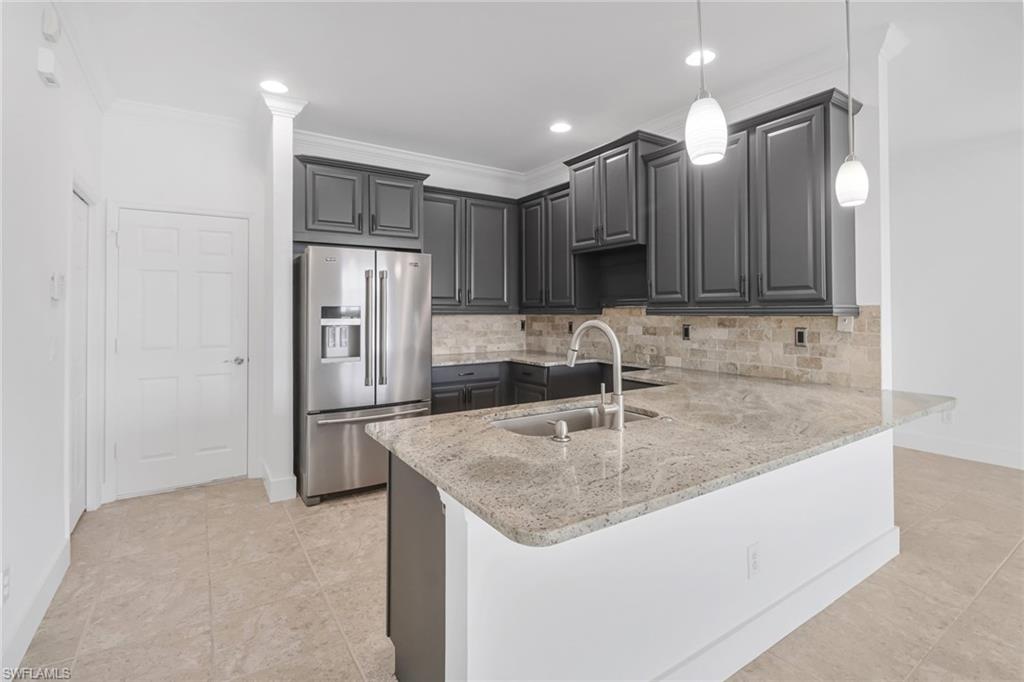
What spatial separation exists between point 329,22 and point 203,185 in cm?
180

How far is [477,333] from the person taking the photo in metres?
4.88

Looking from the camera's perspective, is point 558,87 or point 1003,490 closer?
point 558,87

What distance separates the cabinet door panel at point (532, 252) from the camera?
450 cm

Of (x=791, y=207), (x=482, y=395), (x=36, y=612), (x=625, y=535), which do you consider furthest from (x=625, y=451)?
(x=482, y=395)

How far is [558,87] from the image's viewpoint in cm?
315

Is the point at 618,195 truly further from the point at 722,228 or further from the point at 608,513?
the point at 608,513

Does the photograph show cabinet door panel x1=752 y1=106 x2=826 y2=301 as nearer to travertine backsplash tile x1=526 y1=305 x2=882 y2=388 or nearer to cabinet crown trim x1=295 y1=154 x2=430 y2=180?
travertine backsplash tile x1=526 y1=305 x2=882 y2=388

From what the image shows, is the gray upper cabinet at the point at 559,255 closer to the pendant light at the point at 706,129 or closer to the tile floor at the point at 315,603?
the tile floor at the point at 315,603

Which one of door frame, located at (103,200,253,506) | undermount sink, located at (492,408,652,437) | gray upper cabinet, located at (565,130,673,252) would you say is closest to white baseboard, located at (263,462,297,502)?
door frame, located at (103,200,253,506)

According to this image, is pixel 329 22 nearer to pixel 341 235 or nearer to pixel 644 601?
pixel 341 235

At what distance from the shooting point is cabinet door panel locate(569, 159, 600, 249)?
3703 mm

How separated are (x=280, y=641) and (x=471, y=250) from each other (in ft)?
10.9

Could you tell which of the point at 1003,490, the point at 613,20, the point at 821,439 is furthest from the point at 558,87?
the point at 1003,490

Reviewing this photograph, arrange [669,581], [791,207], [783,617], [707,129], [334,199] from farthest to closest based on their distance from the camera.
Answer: [334,199], [791,207], [783,617], [707,129], [669,581]
